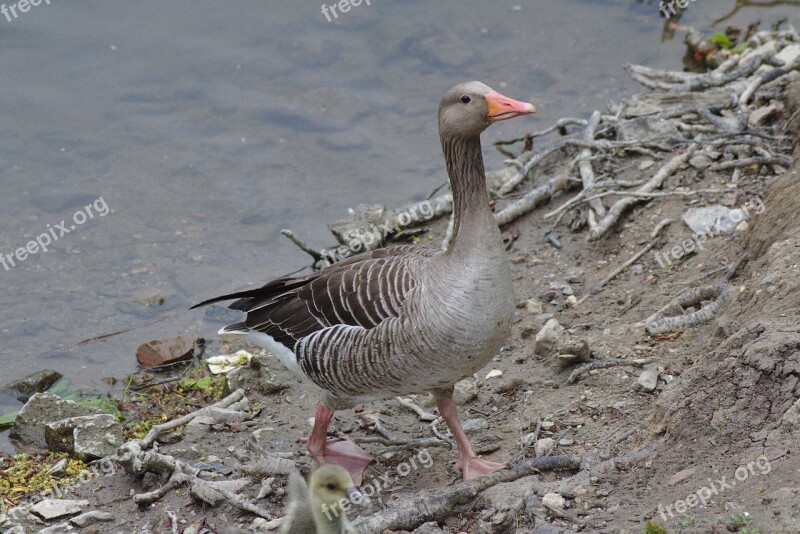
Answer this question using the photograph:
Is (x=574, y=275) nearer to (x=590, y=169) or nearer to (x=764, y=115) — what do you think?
(x=590, y=169)

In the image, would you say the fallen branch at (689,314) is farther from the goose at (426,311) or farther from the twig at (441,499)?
the twig at (441,499)

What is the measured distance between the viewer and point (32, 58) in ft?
39.1

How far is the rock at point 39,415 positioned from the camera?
663 cm

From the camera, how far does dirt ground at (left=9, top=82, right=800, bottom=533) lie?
13.0 feet

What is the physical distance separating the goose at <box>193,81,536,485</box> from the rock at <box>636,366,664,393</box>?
0.96 m

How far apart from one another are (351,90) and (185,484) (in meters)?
7.20

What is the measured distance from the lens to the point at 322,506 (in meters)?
4.30

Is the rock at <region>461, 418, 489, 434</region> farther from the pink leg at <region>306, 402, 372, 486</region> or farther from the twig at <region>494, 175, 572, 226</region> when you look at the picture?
the twig at <region>494, 175, 572, 226</region>

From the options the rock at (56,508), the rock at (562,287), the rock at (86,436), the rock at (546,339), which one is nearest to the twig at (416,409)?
the rock at (546,339)

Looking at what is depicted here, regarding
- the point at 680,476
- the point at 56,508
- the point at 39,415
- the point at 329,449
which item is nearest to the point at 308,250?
the point at 39,415

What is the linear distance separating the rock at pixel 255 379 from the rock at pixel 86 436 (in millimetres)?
973

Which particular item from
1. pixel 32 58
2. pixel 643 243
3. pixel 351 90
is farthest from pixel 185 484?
pixel 32 58

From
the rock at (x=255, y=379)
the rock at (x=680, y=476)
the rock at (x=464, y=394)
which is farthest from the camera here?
the rock at (x=255, y=379)

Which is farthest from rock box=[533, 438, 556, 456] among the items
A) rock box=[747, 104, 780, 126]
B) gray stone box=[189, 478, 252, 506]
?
rock box=[747, 104, 780, 126]
